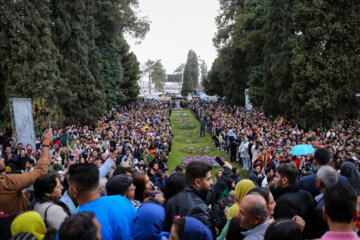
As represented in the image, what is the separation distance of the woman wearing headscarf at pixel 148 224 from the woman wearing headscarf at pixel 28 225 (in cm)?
88

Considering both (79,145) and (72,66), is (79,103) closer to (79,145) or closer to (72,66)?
(72,66)

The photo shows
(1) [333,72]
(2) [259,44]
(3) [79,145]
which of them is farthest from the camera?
(2) [259,44]

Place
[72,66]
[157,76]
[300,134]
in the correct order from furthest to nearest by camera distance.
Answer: [157,76]
[72,66]
[300,134]

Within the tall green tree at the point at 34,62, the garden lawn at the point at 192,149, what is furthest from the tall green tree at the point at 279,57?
the tall green tree at the point at 34,62

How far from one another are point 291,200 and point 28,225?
2.87 m

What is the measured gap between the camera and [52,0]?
19.4 m

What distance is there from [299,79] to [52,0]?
18.3 m

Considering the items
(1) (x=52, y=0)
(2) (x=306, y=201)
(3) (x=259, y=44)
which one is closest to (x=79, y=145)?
(2) (x=306, y=201)

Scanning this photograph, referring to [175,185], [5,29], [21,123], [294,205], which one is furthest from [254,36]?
[294,205]

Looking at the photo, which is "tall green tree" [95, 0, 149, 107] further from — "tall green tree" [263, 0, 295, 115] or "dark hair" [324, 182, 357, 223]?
"dark hair" [324, 182, 357, 223]

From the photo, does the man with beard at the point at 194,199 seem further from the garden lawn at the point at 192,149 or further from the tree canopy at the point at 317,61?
the tree canopy at the point at 317,61

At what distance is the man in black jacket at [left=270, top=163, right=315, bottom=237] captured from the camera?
3285mm

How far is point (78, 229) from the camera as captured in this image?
6.41 ft

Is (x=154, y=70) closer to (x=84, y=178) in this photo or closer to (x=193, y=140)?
(x=193, y=140)
